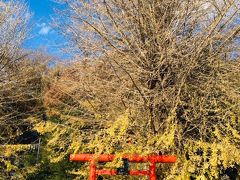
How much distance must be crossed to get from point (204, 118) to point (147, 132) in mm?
888

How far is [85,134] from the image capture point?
22.2 ft

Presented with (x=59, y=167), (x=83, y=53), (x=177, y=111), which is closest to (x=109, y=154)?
(x=177, y=111)

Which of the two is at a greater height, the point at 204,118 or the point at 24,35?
the point at 24,35

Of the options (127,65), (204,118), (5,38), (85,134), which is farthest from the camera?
(5,38)

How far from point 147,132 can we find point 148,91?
651mm

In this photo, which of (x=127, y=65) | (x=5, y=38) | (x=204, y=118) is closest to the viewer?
(x=204, y=118)

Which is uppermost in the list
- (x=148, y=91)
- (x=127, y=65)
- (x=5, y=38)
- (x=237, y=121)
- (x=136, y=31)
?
(x=5, y=38)

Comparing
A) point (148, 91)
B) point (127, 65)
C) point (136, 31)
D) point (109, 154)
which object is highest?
point (136, 31)

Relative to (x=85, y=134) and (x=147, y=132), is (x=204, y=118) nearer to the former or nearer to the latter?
(x=147, y=132)

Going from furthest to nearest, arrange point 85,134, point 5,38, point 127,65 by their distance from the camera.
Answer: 1. point 5,38
2. point 85,134
3. point 127,65

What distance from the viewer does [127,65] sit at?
6.22 metres

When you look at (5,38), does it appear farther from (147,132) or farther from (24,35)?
(147,132)

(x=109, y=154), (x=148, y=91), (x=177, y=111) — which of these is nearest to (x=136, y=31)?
(x=148, y=91)

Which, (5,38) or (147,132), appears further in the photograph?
(5,38)
